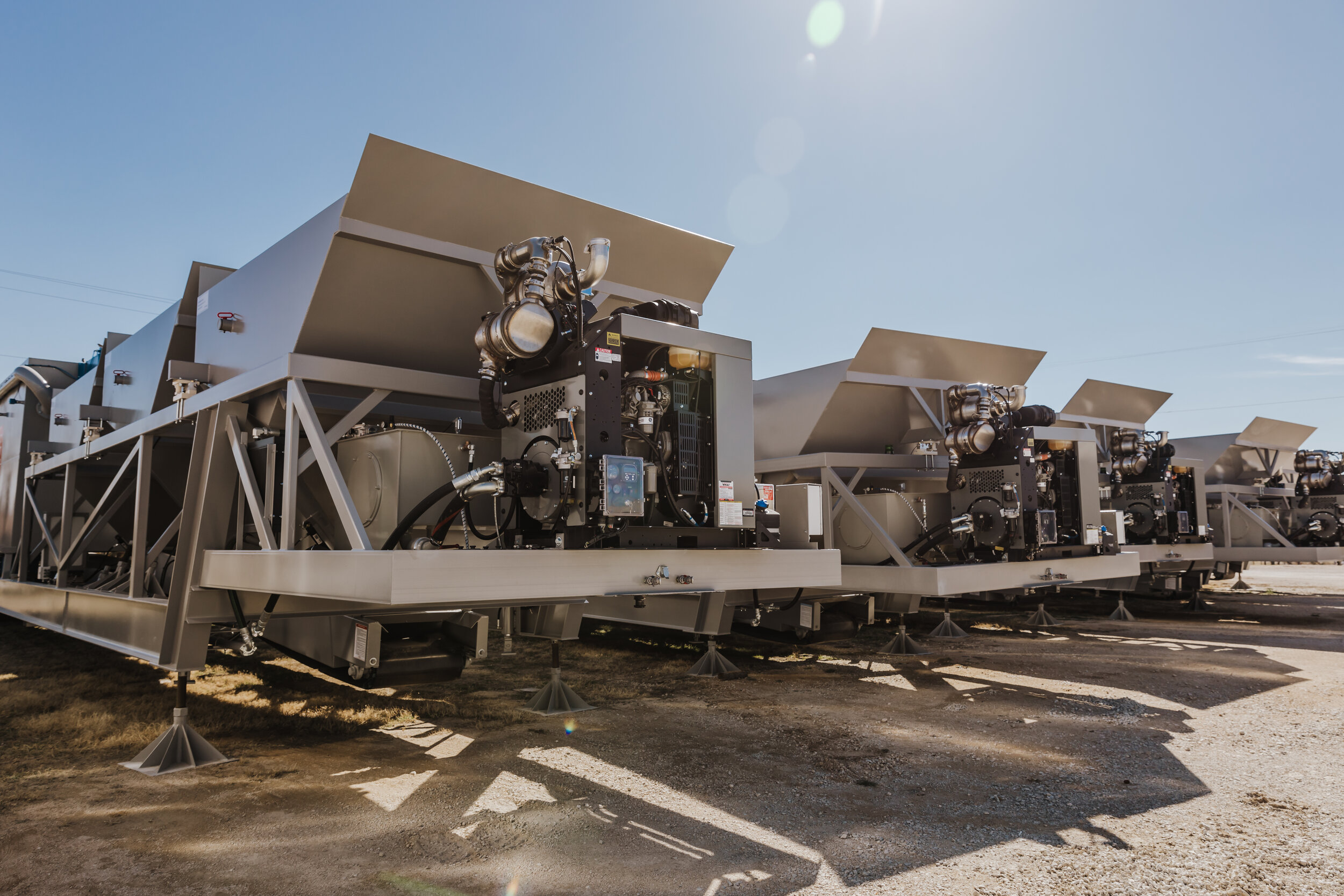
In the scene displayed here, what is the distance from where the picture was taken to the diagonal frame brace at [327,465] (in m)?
3.62

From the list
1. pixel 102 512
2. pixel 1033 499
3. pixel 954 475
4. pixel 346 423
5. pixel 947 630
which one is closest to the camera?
pixel 346 423

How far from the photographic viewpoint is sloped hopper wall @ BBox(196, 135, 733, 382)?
4215 mm

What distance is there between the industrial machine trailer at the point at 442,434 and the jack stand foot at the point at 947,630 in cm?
546

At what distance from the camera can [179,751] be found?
434cm

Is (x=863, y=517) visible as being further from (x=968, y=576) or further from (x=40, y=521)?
(x=40, y=521)

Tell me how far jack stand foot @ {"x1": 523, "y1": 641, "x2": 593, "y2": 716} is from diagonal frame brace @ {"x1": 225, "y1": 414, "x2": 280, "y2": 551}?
77.5 inches

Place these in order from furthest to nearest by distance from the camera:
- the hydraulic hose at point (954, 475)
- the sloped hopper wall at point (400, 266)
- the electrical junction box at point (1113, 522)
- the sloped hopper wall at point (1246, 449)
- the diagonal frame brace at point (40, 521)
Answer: the sloped hopper wall at point (1246, 449) → the electrical junction box at point (1113, 522) → the hydraulic hose at point (954, 475) → the diagonal frame brace at point (40, 521) → the sloped hopper wall at point (400, 266)

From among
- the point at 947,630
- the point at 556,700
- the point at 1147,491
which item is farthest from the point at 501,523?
the point at 1147,491

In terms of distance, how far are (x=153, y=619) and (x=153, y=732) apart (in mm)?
923

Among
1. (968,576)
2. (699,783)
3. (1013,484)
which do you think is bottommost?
(699,783)

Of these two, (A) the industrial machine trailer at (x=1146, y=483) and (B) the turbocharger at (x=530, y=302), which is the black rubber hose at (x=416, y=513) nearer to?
(B) the turbocharger at (x=530, y=302)

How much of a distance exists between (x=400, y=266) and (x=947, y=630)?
24.0 feet

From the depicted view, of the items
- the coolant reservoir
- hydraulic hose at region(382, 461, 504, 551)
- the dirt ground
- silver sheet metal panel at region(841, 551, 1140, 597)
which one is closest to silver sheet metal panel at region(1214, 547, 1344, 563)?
the dirt ground

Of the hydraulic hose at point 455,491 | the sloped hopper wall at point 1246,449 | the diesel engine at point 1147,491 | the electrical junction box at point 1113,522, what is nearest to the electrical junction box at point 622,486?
the hydraulic hose at point 455,491
